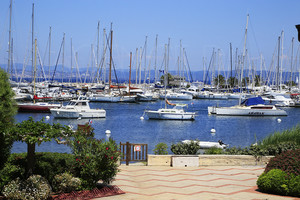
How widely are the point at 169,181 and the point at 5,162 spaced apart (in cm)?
632

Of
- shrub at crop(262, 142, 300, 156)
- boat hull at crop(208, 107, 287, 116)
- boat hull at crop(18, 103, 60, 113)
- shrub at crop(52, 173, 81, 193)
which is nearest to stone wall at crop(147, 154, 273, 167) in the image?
shrub at crop(262, 142, 300, 156)

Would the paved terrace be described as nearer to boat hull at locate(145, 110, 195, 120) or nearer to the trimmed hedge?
the trimmed hedge

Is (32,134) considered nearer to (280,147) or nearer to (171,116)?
(280,147)

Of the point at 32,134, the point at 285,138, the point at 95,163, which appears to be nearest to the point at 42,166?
the point at 32,134

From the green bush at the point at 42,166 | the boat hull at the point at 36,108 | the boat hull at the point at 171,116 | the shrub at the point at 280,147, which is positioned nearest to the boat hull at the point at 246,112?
the boat hull at the point at 171,116

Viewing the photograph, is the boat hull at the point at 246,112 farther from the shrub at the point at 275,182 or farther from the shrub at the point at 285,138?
the shrub at the point at 275,182

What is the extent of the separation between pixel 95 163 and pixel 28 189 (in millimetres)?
2434

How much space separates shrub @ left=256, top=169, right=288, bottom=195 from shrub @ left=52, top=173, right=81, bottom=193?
6.29 m

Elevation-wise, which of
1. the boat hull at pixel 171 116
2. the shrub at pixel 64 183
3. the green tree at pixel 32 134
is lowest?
the boat hull at pixel 171 116

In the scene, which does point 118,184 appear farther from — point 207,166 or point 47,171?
point 207,166

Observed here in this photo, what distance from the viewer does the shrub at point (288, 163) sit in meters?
15.2

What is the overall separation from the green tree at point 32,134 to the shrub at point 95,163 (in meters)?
1.18

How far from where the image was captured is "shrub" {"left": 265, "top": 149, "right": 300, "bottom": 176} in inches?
600

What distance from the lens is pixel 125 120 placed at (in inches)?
2707
